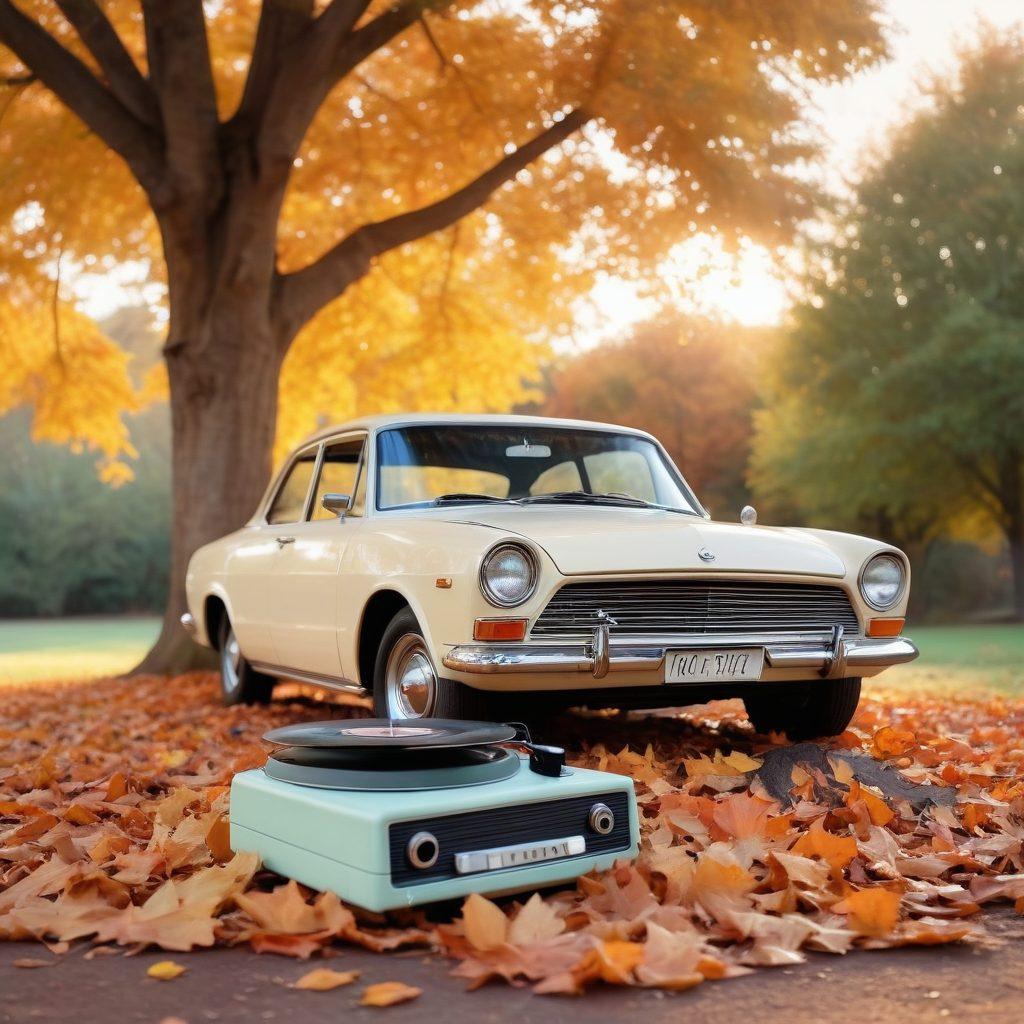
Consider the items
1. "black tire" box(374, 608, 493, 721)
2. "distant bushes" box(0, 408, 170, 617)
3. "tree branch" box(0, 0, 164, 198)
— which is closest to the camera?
"black tire" box(374, 608, 493, 721)

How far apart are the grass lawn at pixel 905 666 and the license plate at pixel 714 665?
5.49 meters

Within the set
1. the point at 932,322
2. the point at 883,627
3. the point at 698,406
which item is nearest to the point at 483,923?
the point at 883,627

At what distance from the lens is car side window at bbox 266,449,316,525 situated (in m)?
7.26

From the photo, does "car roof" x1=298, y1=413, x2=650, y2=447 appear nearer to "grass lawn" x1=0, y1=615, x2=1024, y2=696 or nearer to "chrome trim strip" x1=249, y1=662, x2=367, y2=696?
"chrome trim strip" x1=249, y1=662, x2=367, y2=696

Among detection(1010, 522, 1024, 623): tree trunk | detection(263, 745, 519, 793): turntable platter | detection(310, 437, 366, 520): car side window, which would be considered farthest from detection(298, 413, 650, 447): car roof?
detection(1010, 522, 1024, 623): tree trunk

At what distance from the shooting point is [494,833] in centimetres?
314

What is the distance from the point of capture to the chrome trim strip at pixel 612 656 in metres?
4.65

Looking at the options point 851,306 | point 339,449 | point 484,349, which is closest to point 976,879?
point 339,449

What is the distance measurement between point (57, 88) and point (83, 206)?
381 centimetres

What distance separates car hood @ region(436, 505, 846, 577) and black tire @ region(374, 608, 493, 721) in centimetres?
51

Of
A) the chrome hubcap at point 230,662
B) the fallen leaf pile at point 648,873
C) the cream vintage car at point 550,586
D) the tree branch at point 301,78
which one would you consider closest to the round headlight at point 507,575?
the cream vintage car at point 550,586

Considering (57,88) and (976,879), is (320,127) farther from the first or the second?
(976,879)

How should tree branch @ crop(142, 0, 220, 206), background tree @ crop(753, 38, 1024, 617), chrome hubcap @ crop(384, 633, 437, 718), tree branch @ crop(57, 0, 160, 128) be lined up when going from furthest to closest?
background tree @ crop(753, 38, 1024, 617), tree branch @ crop(57, 0, 160, 128), tree branch @ crop(142, 0, 220, 206), chrome hubcap @ crop(384, 633, 437, 718)

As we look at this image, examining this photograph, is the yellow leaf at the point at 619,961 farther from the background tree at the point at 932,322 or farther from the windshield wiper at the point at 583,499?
the background tree at the point at 932,322
